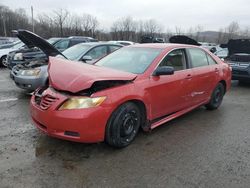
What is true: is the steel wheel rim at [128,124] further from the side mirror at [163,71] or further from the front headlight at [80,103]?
the side mirror at [163,71]

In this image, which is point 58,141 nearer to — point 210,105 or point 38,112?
point 38,112

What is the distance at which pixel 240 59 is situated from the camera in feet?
28.6

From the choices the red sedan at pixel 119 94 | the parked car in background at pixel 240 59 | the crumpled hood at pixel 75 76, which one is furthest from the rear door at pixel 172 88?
the parked car in background at pixel 240 59

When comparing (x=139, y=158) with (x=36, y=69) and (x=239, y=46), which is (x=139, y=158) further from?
(x=239, y=46)

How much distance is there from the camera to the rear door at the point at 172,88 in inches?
158

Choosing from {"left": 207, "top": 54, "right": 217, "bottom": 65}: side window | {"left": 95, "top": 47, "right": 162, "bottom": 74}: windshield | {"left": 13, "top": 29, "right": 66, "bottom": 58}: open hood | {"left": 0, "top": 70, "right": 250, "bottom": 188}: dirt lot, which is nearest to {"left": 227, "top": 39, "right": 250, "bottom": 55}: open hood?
{"left": 207, "top": 54, "right": 217, "bottom": 65}: side window

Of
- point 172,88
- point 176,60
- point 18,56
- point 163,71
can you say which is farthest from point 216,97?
point 18,56

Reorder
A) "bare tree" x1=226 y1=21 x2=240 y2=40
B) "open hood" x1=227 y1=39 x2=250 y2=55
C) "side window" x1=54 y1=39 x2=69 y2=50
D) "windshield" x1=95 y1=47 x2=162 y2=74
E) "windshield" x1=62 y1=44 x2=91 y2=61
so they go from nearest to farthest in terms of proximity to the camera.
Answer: "windshield" x1=95 y1=47 x2=162 y2=74, "windshield" x1=62 y1=44 x2=91 y2=61, "open hood" x1=227 y1=39 x2=250 y2=55, "side window" x1=54 y1=39 x2=69 y2=50, "bare tree" x1=226 y1=21 x2=240 y2=40

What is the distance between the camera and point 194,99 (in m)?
4.95

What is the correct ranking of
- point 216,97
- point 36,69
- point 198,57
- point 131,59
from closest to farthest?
1. point 131,59
2. point 198,57
3. point 216,97
4. point 36,69

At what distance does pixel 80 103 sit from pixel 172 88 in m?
1.74

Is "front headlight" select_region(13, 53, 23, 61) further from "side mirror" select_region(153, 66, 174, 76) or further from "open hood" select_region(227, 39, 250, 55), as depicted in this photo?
"open hood" select_region(227, 39, 250, 55)

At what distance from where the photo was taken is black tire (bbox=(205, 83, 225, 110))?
5664 mm

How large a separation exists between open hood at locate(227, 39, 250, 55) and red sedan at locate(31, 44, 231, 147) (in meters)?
5.01
